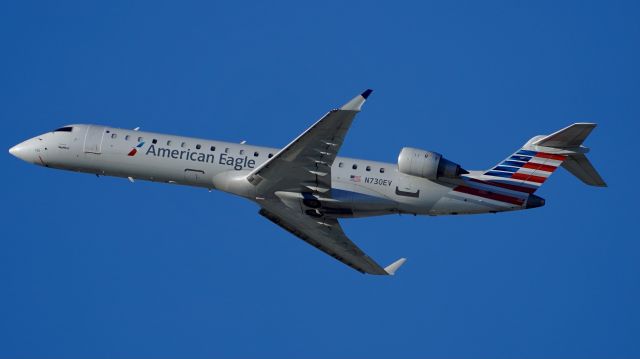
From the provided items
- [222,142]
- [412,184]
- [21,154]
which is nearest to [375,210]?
[412,184]

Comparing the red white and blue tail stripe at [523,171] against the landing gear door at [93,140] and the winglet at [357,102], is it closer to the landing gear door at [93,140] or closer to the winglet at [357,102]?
the winglet at [357,102]

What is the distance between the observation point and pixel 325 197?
134ft

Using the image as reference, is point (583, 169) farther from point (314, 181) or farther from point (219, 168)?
point (219, 168)

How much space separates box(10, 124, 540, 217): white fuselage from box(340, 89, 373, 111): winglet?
6.13m

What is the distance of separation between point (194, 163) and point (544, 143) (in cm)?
1399

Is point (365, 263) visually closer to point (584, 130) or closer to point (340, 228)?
point (340, 228)

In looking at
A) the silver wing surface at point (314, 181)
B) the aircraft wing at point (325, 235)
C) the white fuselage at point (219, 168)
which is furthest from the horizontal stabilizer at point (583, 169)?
the aircraft wing at point (325, 235)

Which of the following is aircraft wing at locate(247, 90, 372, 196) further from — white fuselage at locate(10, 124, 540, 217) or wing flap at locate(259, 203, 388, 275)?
wing flap at locate(259, 203, 388, 275)

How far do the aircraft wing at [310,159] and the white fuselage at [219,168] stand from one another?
1.06 m

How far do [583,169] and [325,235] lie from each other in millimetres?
11388

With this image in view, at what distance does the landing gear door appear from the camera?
4384 centimetres

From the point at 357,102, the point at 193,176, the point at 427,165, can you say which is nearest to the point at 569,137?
the point at 427,165

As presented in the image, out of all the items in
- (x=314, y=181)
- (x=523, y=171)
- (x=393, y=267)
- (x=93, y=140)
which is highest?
(x=93, y=140)

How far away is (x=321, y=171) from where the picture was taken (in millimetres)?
39188
